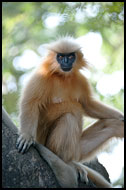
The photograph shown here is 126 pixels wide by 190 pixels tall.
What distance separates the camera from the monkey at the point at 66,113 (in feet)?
13.7

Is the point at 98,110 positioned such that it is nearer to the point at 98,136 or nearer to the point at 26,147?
the point at 98,136

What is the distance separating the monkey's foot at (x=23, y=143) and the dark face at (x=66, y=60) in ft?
4.30

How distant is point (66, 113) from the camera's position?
4297mm

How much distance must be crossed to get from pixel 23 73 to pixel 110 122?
6192 mm

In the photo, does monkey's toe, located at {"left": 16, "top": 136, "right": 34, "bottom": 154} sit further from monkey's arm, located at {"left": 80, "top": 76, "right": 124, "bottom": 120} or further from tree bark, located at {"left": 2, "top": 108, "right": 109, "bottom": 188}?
monkey's arm, located at {"left": 80, "top": 76, "right": 124, "bottom": 120}

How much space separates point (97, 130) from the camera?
4.59m

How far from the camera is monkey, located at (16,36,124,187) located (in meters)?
4.16

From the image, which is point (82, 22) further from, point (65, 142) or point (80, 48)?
point (65, 142)

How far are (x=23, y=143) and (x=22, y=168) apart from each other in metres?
0.30

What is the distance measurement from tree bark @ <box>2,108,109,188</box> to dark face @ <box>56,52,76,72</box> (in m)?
1.39

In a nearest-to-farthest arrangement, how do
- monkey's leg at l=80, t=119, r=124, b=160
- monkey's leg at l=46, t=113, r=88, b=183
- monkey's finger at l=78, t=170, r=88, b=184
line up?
monkey's finger at l=78, t=170, r=88, b=184 → monkey's leg at l=46, t=113, r=88, b=183 → monkey's leg at l=80, t=119, r=124, b=160

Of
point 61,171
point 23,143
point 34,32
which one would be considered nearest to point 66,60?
point 23,143

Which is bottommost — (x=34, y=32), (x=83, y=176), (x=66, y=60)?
(x=83, y=176)

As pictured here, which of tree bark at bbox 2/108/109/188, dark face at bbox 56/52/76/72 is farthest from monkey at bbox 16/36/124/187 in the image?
tree bark at bbox 2/108/109/188
